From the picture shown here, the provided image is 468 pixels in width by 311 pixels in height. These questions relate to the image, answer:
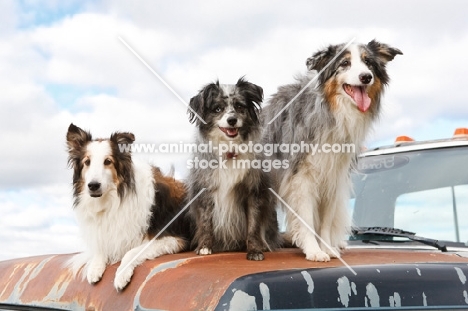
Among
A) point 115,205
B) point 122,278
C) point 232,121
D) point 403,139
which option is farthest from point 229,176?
point 403,139

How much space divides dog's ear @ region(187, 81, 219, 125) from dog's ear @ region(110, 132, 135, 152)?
0.54m

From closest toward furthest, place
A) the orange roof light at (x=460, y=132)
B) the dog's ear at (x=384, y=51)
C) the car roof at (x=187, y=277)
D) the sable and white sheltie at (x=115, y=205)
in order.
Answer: the car roof at (x=187, y=277)
the sable and white sheltie at (x=115, y=205)
the dog's ear at (x=384, y=51)
the orange roof light at (x=460, y=132)

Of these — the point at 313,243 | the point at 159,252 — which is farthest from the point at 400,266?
the point at 159,252

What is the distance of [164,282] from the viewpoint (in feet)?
11.5

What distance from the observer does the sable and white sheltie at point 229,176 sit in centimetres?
428

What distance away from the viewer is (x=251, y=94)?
4336mm

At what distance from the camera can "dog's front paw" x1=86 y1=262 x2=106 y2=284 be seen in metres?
4.22

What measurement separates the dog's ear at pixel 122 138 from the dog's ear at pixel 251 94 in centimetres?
84

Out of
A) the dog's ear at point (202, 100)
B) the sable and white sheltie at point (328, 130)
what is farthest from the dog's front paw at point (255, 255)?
the dog's ear at point (202, 100)

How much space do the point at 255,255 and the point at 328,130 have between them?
0.99m

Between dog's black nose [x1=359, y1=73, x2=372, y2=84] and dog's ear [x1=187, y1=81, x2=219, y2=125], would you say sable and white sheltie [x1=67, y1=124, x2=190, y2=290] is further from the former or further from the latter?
dog's black nose [x1=359, y1=73, x2=372, y2=84]

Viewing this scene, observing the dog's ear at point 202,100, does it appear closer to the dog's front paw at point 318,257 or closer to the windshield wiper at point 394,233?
the dog's front paw at point 318,257

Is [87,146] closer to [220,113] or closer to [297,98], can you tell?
[220,113]

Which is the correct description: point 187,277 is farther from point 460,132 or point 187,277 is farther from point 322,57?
point 460,132
